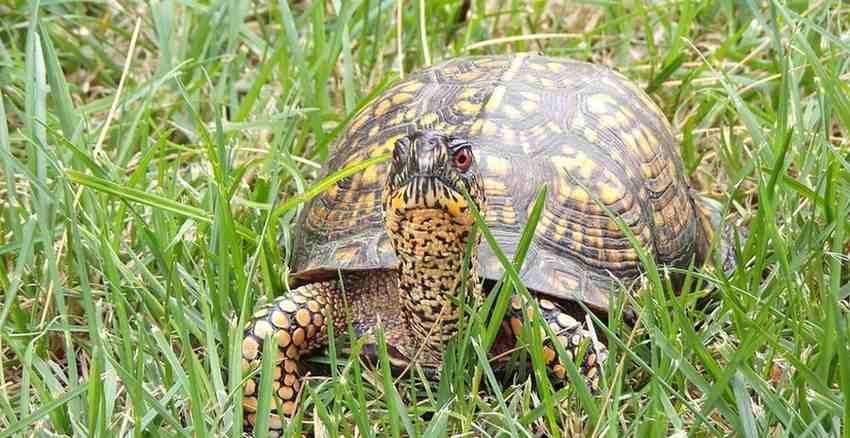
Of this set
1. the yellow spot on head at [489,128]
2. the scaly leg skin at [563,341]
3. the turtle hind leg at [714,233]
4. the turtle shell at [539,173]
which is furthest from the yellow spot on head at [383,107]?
the turtle hind leg at [714,233]

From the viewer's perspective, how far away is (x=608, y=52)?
399 centimetres

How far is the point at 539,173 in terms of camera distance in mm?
2594

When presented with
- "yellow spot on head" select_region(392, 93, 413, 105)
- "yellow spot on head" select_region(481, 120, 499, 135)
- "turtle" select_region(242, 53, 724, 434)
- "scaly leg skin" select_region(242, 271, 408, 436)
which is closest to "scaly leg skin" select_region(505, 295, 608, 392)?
"turtle" select_region(242, 53, 724, 434)

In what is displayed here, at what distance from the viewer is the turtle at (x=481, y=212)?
2240mm

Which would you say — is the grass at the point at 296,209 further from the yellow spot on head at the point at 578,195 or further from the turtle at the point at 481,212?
the yellow spot on head at the point at 578,195

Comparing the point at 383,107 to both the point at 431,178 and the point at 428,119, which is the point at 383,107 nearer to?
the point at 428,119

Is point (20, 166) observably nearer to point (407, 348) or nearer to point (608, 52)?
point (407, 348)

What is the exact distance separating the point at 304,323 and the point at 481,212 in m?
0.49

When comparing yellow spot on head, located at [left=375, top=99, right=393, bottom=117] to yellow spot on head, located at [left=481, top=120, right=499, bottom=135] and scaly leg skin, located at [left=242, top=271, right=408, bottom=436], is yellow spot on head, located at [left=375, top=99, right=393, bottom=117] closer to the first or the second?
yellow spot on head, located at [left=481, top=120, right=499, bottom=135]

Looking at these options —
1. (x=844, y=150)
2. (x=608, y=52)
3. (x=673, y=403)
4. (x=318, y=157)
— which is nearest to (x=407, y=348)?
(x=673, y=403)

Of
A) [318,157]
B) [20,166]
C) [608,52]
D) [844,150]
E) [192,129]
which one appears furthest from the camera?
[608,52]

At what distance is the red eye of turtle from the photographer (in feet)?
7.04

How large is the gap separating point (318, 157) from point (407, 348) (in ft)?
3.12

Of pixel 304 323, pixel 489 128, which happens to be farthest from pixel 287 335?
pixel 489 128
